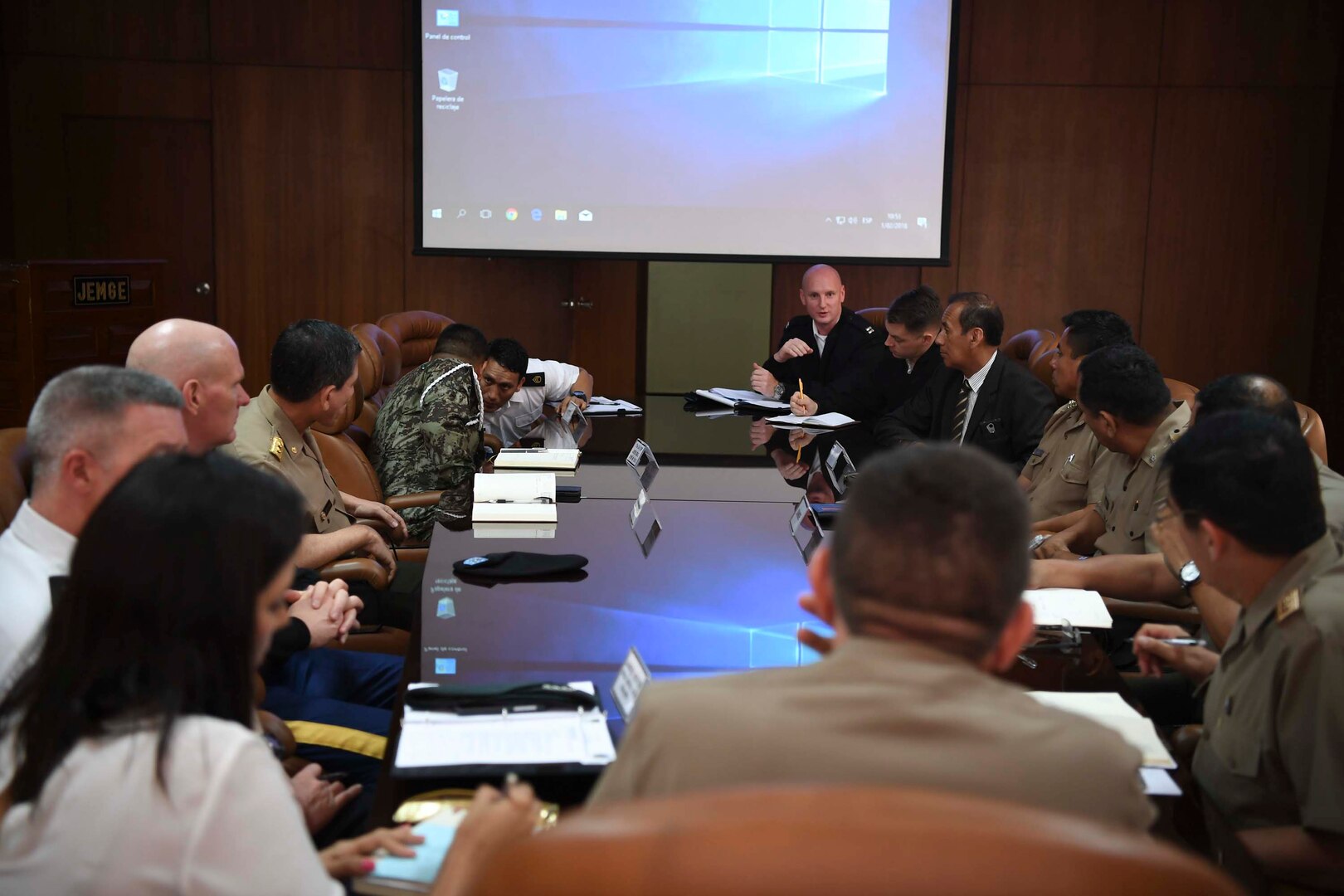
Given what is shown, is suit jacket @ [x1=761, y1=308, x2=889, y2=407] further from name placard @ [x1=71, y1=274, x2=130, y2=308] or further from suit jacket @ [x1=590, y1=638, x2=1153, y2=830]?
suit jacket @ [x1=590, y1=638, x2=1153, y2=830]

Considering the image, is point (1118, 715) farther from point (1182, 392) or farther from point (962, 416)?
point (962, 416)

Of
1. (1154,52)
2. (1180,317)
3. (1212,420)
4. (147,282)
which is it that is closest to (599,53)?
(147,282)

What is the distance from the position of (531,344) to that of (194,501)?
22.4 feet

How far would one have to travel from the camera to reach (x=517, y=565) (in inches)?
106

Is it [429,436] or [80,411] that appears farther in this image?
[429,436]

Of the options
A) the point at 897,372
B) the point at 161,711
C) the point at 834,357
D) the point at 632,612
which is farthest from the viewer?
the point at 834,357

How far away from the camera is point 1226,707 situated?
1914mm

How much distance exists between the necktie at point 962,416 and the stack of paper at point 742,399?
39.6 inches

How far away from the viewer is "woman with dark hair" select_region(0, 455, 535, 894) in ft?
3.85

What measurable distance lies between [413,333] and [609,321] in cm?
262

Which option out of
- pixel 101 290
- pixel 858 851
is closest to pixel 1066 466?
pixel 858 851

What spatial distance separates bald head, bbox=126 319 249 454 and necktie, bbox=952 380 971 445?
104 inches

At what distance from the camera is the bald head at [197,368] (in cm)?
279

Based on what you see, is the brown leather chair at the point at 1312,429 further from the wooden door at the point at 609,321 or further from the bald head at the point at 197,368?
the wooden door at the point at 609,321
